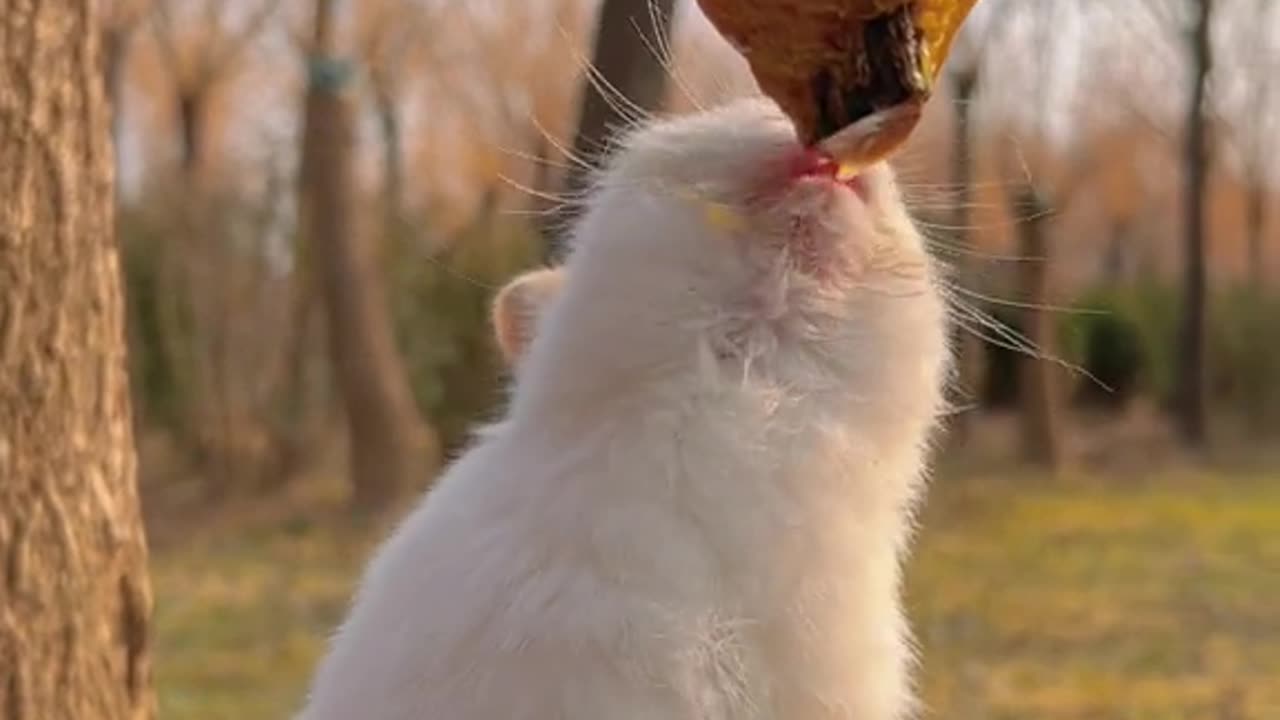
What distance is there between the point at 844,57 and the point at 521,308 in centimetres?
22

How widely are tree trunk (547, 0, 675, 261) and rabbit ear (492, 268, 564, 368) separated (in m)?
0.04

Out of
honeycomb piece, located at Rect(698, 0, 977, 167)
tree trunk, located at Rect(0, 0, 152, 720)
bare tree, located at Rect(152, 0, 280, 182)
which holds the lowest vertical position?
bare tree, located at Rect(152, 0, 280, 182)

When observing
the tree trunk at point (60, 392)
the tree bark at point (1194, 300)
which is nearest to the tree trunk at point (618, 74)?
the tree trunk at point (60, 392)

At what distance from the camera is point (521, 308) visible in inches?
38.2

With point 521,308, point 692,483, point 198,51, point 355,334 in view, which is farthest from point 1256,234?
point 692,483

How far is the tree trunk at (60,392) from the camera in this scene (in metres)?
2.01

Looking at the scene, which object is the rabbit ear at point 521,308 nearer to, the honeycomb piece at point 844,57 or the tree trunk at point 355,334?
the honeycomb piece at point 844,57

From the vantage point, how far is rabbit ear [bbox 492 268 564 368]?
37.0 inches

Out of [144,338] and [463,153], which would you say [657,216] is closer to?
[144,338]

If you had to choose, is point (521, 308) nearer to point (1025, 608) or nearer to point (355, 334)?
point (1025, 608)

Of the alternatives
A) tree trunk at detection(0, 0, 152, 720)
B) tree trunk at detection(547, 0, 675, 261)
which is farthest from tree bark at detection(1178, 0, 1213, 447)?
tree trunk at detection(547, 0, 675, 261)


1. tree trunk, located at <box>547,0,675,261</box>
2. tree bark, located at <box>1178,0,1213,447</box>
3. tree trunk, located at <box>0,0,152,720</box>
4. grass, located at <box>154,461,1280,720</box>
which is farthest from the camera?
tree bark, located at <box>1178,0,1213,447</box>

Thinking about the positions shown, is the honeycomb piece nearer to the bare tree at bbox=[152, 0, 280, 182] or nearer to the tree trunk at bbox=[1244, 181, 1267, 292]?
the bare tree at bbox=[152, 0, 280, 182]

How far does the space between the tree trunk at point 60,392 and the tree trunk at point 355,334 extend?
6.37 meters
